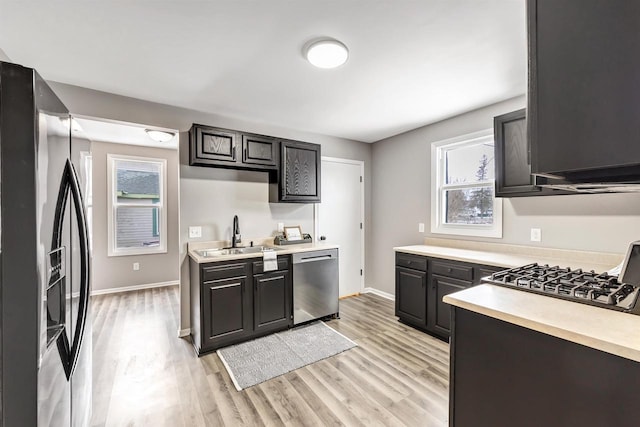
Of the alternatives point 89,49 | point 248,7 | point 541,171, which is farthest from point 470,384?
point 89,49

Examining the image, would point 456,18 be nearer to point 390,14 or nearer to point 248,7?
A: point 390,14

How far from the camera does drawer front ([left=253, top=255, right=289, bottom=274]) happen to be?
2.86m

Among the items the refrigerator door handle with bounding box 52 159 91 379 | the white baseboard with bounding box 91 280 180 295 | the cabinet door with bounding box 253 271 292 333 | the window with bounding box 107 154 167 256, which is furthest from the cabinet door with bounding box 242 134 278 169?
the white baseboard with bounding box 91 280 180 295

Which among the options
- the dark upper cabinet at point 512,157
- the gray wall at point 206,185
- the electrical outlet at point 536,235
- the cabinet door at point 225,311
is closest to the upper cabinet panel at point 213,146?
the gray wall at point 206,185

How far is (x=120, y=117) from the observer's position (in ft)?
8.90

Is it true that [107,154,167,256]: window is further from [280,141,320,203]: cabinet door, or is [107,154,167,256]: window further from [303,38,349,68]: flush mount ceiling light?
[303,38,349,68]: flush mount ceiling light

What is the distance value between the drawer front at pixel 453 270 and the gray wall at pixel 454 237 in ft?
2.25

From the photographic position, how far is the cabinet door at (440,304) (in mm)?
2715

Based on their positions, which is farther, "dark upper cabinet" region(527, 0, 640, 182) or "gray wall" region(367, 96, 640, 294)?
"gray wall" region(367, 96, 640, 294)

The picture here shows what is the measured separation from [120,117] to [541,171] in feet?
11.1

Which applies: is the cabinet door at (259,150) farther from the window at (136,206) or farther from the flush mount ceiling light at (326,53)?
the window at (136,206)

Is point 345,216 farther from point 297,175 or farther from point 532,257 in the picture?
point 532,257

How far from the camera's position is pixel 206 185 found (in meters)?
3.18

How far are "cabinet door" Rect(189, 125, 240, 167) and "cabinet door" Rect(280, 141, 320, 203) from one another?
601 millimetres
